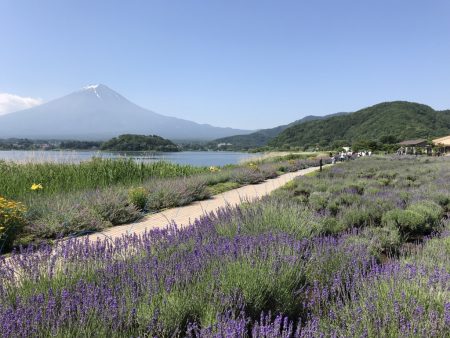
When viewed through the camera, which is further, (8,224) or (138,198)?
(138,198)

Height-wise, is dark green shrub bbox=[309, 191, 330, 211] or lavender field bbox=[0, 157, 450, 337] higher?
lavender field bbox=[0, 157, 450, 337]

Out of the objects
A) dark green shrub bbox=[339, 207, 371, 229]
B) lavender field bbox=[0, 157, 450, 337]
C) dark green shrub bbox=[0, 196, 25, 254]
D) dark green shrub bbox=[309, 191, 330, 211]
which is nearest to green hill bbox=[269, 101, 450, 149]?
dark green shrub bbox=[309, 191, 330, 211]

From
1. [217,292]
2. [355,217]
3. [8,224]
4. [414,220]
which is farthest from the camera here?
[355,217]

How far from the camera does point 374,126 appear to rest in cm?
11000

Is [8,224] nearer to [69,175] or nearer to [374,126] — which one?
[69,175]

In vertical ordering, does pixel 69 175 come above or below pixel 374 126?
below

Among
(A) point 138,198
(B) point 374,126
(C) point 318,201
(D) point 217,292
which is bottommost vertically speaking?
(A) point 138,198

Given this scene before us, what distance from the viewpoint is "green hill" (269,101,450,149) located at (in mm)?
97062

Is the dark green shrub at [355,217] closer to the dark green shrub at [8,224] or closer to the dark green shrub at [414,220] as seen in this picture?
the dark green shrub at [414,220]

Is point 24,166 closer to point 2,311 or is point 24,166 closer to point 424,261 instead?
point 2,311

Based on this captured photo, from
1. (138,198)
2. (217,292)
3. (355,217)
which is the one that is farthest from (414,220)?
(138,198)

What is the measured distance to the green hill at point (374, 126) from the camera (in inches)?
3821

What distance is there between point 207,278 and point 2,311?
4.31 feet

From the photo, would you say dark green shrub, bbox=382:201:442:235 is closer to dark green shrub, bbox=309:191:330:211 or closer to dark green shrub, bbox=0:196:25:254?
dark green shrub, bbox=309:191:330:211
